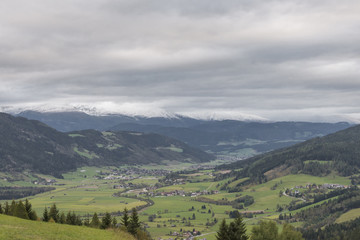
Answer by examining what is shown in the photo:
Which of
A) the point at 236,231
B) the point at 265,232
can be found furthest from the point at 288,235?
the point at 236,231

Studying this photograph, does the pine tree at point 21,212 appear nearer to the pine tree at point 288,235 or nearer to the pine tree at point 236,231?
the pine tree at point 236,231

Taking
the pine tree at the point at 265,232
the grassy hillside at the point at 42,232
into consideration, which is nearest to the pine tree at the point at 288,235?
the pine tree at the point at 265,232

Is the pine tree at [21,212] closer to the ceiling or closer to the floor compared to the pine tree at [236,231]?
closer to the ceiling

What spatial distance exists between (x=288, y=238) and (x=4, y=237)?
81028 mm

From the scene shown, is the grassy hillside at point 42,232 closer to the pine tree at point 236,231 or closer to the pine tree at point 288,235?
the pine tree at point 236,231

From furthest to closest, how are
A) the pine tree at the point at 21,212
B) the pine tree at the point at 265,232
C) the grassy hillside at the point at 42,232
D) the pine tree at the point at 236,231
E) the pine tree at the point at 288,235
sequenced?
1. the pine tree at the point at 288,235
2. the pine tree at the point at 265,232
3. the pine tree at the point at 21,212
4. the pine tree at the point at 236,231
5. the grassy hillside at the point at 42,232

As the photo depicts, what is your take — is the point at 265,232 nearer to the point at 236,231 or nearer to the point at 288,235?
the point at 288,235

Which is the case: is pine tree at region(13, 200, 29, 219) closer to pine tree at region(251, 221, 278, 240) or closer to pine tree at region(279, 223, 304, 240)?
pine tree at region(251, 221, 278, 240)

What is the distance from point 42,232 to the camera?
7150 cm

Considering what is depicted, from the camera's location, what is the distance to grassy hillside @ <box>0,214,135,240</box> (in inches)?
2536

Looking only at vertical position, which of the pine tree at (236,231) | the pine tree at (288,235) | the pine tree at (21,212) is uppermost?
the pine tree at (21,212)

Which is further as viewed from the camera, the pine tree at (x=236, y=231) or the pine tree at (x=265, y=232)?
the pine tree at (x=265, y=232)

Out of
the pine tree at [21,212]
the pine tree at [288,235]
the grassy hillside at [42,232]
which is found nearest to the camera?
the grassy hillside at [42,232]

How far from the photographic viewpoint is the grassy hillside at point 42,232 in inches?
2536
